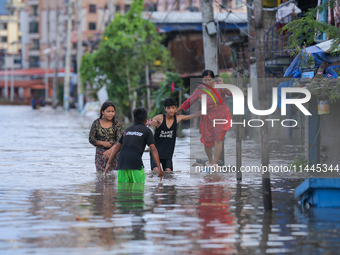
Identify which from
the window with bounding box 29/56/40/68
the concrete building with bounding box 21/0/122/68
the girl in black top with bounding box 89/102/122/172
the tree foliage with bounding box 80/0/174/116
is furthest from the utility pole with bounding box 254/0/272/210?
the window with bounding box 29/56/40/68

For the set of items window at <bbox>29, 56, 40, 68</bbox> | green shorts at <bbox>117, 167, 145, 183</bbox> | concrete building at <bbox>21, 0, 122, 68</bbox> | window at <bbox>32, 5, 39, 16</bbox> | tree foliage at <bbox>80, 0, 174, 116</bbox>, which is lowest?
green shorts at <bbox>117, 167, 145, 183</bbox>

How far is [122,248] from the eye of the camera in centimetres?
582

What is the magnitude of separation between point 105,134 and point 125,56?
23.8m

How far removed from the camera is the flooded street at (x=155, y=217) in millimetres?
5973

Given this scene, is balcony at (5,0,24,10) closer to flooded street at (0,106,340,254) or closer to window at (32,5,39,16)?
window at (32,5,39,16)

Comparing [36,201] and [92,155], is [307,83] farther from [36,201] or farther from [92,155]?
[92,155]

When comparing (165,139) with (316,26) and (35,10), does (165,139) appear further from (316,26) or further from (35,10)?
(35,10)

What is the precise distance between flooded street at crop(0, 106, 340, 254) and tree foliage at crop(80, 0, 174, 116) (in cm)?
2239

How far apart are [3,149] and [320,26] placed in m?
10.2

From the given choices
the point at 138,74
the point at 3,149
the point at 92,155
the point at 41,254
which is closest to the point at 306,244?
the point at 41,254

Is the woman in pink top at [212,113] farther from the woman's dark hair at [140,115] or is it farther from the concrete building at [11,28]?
the concrete building at [11,28]

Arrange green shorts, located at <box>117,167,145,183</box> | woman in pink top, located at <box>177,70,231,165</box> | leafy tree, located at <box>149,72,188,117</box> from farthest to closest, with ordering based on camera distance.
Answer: leafy tree, located at <box>149,72,188,117</box> → woman in pink top, located at <box>177,70,231,165</box> → green shorts, located at <box>117,167,145,183</box>

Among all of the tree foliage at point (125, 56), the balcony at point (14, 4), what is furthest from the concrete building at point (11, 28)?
the tree foliage at point (125, 56)

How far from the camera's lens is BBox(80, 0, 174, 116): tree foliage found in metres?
34.1
